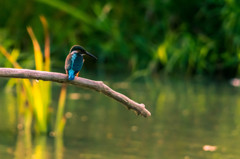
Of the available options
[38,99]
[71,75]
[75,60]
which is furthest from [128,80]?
[71,75]

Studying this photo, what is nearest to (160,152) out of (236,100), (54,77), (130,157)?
(130,157)

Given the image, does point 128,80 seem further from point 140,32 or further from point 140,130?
point 140,130

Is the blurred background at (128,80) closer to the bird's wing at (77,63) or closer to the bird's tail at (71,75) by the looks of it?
the bird's wing at (77,63)

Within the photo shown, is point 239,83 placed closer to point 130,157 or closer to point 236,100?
point 236,100

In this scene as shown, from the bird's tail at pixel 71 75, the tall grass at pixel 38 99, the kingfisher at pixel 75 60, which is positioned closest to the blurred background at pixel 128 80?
the tall grass at pixel 38 99

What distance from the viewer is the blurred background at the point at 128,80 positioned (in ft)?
18.4

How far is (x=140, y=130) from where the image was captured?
248 inches

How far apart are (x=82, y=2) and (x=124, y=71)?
1773mm

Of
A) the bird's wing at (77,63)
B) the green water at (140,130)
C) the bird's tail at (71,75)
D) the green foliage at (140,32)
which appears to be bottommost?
the bird's tail at (71,75)

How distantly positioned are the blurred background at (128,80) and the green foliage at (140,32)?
2cm

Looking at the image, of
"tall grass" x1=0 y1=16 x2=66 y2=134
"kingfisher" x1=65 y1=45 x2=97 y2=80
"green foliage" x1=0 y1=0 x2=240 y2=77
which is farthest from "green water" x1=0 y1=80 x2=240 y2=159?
"green foliage" x1=0 y1=0 x2=240 y2=77

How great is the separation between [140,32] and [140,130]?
246 inches

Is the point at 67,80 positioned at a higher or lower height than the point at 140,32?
lower

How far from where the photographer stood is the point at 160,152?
5309 mm
